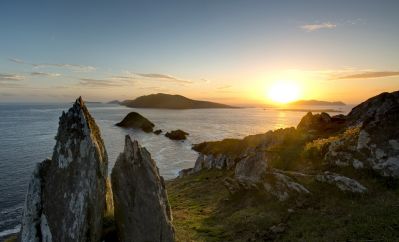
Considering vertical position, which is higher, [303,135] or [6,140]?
[303,135]

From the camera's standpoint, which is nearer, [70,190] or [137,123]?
[70,190]

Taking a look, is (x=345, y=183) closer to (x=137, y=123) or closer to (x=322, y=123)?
(x=322, y=123)

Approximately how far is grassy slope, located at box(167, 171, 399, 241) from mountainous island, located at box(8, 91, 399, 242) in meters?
0.07

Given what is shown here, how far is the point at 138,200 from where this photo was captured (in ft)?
66.3

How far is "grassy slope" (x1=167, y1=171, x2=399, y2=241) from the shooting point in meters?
19.4

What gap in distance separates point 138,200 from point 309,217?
12.2 metres

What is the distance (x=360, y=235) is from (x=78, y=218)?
16.6 m

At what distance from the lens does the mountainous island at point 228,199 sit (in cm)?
1906

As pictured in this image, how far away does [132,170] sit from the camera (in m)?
20.9

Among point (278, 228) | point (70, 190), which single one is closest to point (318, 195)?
point (278, 228)

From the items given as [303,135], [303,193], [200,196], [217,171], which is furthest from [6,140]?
[303,193]

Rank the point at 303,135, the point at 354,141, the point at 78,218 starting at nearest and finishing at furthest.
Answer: the point at 78,218 < the point at 354,141 < the point at 303,135

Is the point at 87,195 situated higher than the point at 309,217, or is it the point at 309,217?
the point at 87,195

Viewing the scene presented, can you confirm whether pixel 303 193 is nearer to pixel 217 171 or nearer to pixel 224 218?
pixel 224 218
